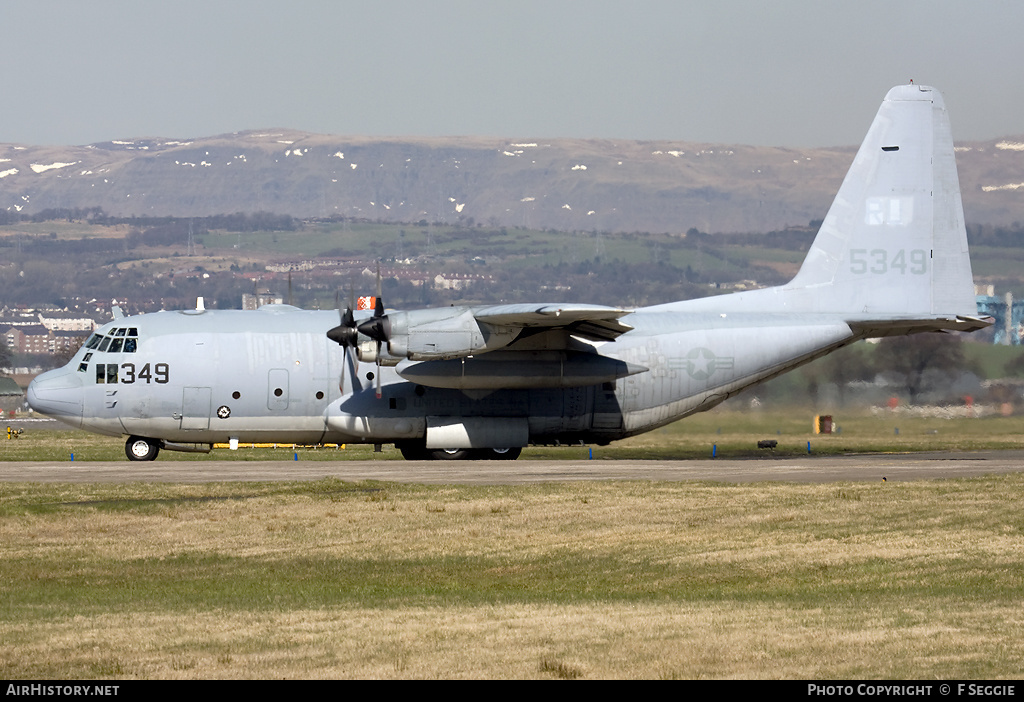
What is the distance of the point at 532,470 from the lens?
3247 centimetres

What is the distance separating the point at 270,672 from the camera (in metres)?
12.0

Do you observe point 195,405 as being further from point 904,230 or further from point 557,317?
point 904,230

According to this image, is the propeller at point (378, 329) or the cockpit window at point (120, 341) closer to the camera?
the propeller at point (378, 329)

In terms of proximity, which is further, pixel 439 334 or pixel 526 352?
pixel 526 352

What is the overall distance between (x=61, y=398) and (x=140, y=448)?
2.67m

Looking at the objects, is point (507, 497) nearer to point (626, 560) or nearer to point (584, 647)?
point (626, 560)

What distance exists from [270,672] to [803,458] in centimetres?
2809

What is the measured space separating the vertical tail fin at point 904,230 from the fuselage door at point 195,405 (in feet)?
57.4

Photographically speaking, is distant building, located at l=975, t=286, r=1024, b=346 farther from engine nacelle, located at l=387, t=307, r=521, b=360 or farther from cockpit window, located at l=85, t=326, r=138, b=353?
cockpit window, located at l=85, t=326, r=138, b=353

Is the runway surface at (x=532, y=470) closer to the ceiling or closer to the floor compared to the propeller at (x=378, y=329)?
closer to the floor

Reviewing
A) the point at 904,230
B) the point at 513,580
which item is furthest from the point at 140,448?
the point at 904,230

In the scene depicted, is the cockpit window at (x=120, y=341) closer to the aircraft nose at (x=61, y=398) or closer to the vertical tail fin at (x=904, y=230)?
the aircraft nose at (x=61, y=398)

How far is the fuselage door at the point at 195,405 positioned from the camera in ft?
115

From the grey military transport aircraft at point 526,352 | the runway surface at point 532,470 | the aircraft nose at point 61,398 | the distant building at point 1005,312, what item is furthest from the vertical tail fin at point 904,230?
the distant building at point 1005,312
